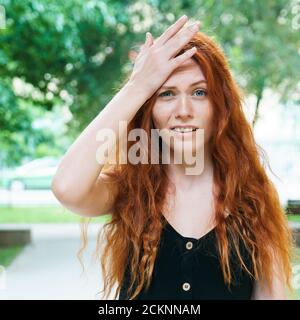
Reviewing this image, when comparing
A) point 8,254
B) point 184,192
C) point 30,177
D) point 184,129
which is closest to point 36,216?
point 30,177

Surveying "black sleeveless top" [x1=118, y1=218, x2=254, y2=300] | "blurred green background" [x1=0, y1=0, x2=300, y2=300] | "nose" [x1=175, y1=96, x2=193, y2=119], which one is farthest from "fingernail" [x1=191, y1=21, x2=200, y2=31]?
"blurred green background" [x1=0, y1=0, x2=300, y2=300]

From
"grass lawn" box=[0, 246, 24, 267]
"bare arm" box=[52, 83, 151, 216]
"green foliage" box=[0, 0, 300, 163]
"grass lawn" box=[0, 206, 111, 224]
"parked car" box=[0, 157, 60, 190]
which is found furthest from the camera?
"parked car" box=[0, 157, 60, 190]

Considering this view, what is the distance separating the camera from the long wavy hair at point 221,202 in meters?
1.00

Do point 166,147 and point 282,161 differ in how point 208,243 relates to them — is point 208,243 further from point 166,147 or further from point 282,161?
point 282,161

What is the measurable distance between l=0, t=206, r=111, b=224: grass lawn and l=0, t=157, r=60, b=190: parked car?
0.71 metres

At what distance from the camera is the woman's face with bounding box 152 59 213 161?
3.25 ft

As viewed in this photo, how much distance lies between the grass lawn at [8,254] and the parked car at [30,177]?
578 centimetres

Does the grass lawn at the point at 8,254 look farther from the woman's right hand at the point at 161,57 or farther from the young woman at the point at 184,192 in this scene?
the woman's right hand at the point at 161,57

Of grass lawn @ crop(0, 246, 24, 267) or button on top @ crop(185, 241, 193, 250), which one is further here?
grass lawn @ crop(0, 246, 24, 267)

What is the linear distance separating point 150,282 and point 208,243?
13cm

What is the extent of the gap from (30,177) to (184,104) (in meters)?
13.3

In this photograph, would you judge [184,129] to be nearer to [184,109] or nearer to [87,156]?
[184,109]

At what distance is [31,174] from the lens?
13742mm

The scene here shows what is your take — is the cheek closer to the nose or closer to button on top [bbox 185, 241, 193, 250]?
the nose
